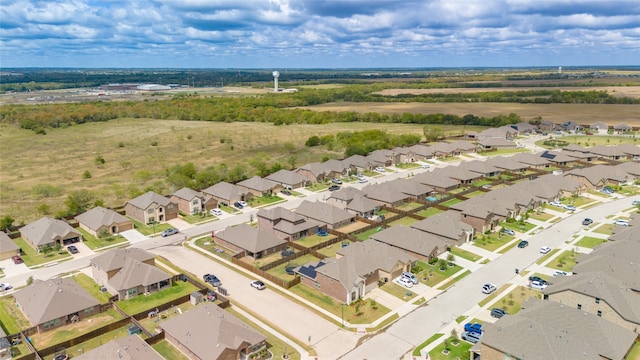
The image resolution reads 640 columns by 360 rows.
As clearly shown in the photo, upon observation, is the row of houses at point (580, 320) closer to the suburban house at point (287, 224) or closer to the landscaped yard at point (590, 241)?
the landscaped yard at point (590, 241)

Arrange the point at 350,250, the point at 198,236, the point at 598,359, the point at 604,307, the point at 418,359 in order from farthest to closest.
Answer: the point at 198,236
the point at 350,250
the point at 604,307
the point at 418,359
the point at 598,359

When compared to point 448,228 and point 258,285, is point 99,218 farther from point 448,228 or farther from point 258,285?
point 448,228

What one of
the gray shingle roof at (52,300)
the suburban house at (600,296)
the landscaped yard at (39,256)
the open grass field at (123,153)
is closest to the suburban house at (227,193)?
the open grass field at (123,153)

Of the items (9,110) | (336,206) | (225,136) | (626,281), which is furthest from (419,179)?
(9,110)

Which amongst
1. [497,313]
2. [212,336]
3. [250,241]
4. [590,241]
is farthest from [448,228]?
[212,336]

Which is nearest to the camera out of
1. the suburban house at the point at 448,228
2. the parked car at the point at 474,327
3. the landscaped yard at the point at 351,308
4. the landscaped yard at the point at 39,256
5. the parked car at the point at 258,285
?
the parked car at the point at 474,327

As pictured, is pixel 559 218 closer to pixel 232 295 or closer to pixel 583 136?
pixel 232 295
